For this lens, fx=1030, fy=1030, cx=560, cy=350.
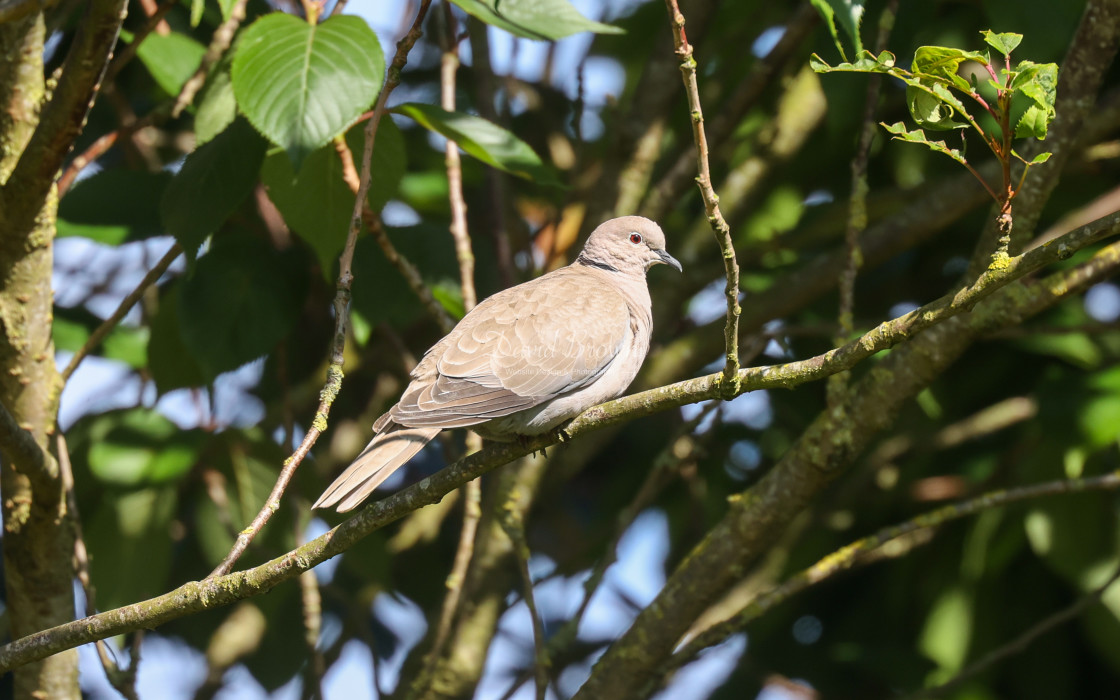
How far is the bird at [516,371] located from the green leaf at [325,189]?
1.54 ft

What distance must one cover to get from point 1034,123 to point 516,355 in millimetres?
1712

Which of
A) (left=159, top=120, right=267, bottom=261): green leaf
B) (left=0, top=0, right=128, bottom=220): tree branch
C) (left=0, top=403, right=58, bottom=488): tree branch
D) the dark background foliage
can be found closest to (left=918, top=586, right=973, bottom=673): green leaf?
the dark background foliage

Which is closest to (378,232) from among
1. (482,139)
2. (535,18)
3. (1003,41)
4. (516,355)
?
(482,139)

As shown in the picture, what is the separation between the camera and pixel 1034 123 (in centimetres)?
171

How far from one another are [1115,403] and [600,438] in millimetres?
1909

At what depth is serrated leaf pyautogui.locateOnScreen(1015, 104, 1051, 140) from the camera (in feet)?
5.60

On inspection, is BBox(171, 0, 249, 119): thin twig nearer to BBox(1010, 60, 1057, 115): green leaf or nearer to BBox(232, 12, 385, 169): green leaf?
BBox(232, 12, 385, 169): green leaf

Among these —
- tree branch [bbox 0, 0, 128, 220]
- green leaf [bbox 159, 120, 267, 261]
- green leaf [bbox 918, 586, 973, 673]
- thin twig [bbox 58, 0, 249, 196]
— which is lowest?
green leaf [bbox 918, 586, 973, 673]

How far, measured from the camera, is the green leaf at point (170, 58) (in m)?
3.56

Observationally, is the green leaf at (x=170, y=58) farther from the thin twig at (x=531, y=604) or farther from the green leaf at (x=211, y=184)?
the thin twig at (x=531, y=604)

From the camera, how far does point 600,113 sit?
18.3 ft

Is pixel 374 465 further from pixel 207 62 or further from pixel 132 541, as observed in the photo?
pixel 207 62

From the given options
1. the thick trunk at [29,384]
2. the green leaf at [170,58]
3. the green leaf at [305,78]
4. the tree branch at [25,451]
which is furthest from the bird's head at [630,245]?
the tree branch at [25,451]

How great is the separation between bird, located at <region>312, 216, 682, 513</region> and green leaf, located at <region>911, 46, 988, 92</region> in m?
1.51
